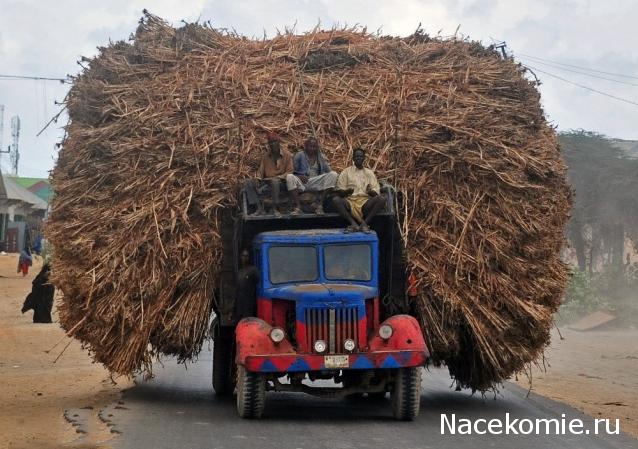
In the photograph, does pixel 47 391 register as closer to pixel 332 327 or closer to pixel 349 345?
pixel 332 327

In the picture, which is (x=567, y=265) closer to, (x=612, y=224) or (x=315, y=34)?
(x=315, y=34)

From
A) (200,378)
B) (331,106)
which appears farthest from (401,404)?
(200,378)

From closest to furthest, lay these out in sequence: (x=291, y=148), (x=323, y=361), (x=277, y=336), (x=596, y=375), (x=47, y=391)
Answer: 1. (x=323, y=361)
2. (x=277, y=336)
3. (x=291, y=148)
4. (x=47, y=391)
5. (x=596, y=375)

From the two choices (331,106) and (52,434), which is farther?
(331,106)

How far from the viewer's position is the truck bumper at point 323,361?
11219 mm

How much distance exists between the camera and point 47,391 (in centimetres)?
1444

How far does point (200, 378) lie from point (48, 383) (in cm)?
233

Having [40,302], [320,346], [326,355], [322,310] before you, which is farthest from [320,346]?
[40,302]

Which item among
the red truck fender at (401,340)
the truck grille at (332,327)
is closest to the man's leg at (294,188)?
the truck grille at (332,327)

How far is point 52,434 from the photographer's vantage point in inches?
412

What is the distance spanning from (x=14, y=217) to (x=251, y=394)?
6076cm

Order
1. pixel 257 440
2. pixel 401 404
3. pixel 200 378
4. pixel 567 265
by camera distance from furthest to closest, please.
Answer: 1. pixel 200 378
2. pixel 567 265
3. pixel 401 404
4. pixel 257 440

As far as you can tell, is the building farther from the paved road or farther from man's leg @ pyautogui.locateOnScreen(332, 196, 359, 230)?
man's leg @ pyautogui.locateOnScreen(332, 196, 359, 230)

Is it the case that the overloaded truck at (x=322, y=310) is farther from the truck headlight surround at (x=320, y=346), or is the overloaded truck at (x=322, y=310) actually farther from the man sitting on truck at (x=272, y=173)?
the man sitting on truck at (x=272, y=173)
